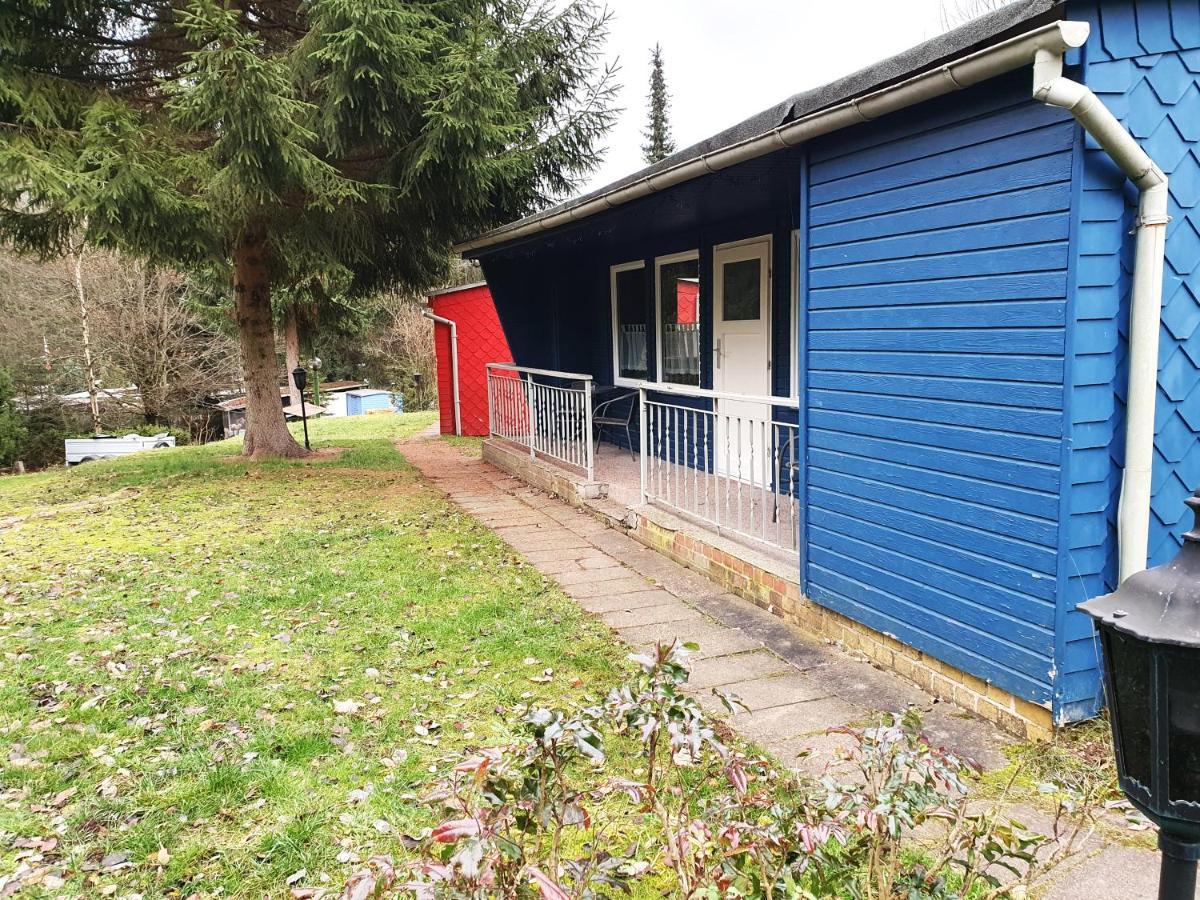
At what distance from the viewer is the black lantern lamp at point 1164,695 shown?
1028 mm

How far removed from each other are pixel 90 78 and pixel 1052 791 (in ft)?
34.5

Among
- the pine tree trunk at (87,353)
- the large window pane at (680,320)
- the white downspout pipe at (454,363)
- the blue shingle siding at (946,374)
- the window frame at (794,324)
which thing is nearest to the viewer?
the blue shingle siding at (946,374)

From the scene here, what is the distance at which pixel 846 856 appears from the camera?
1645 mm

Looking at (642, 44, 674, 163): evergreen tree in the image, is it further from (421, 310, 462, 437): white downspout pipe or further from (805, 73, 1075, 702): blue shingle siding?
(805, 73, 1075, 702): blue shingle siding

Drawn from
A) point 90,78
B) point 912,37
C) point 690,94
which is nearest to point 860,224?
point 90,78

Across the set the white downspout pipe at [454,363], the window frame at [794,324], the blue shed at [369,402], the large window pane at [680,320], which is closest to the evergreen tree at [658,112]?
the blue shed at [369,402]

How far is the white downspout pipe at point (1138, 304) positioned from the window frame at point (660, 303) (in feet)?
16.2

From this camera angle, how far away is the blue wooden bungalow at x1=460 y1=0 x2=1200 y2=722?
2668 millimetres

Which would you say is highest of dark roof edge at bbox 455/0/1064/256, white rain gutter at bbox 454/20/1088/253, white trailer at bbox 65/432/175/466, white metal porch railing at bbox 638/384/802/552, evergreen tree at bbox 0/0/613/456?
evergreen tree at bbox 0/0/613/456

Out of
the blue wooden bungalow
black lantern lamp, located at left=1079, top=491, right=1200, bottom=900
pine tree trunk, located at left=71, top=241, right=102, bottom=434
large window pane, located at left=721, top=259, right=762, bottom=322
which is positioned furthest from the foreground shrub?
pine tree trunk, located at left=71, top=241, right=102, bottom=434

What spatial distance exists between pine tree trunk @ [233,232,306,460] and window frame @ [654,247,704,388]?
5219 mm

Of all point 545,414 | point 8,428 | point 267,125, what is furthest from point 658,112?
point 267,125

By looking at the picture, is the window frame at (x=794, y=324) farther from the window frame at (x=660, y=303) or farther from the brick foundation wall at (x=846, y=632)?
the brick foundation wall at (x=846, y=632)

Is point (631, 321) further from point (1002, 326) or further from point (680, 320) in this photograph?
point (1002, 326)
